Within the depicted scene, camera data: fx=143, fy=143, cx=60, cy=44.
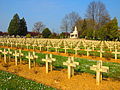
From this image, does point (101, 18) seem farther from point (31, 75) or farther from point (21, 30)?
point (31, 75)

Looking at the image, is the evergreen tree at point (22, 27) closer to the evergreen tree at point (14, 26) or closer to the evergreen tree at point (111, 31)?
the evergreen tree at point (14, 26)

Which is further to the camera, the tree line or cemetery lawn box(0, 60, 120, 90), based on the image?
the tree line

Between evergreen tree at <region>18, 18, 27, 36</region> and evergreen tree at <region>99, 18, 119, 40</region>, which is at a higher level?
evergreen tree at <region>18, 18, 27, 36</region>

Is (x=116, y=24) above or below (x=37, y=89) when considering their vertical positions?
above

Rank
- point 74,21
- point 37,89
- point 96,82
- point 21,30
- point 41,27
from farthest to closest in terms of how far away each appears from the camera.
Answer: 1. point 41,27
2. point 74,21
3. point 21,30
4. point 96,82
5. point 37,89

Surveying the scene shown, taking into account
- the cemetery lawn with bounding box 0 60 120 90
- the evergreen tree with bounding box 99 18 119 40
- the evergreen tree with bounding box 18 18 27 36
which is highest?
the evergreen tree with bounding box 18 18 27 36

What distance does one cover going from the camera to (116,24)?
113ft

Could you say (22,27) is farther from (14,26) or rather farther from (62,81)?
(62,81)

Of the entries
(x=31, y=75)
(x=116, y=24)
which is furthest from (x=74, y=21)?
Answer: (x=31, y=75)

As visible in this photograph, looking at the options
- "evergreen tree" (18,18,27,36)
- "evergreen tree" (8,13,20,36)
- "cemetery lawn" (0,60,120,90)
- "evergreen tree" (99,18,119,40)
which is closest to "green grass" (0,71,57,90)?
"cemetery lawn" (0,60,120,90)

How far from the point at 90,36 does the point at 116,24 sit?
11407 mm

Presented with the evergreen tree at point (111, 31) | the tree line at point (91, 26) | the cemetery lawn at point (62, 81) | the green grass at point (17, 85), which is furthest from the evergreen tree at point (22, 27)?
the green grass at point (17, 85)

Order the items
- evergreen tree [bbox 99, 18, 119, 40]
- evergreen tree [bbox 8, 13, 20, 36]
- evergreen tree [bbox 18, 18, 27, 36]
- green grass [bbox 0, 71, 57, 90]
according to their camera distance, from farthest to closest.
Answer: evergreen tree [bbox 18, 18, 27, 36]
evergreen tree [bbox 8, 13, 20, 36]
evergreen tree [bbox 99, 18, 119, 40]
green grass [bbox 0, 71, 57, 90]

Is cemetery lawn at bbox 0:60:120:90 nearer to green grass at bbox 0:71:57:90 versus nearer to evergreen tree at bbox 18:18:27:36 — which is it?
green grass at bbox 0:71:57:90
